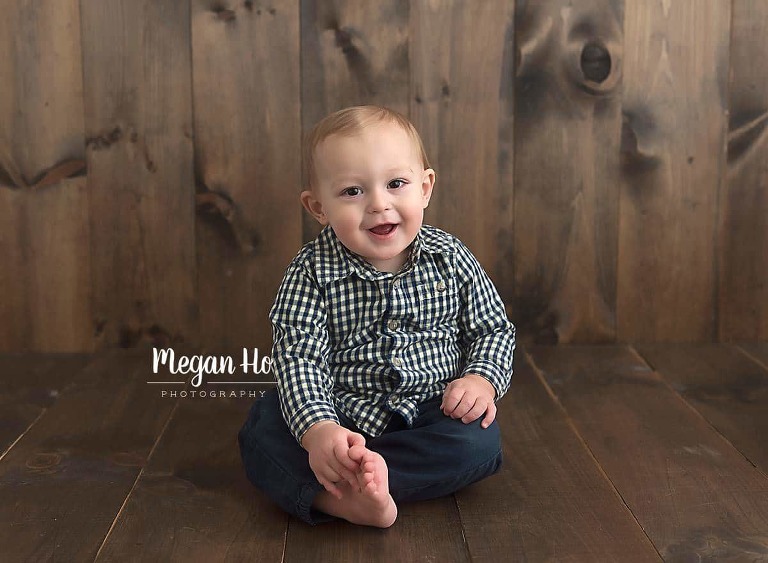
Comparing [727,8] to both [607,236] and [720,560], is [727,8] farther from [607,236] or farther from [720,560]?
[720,560]

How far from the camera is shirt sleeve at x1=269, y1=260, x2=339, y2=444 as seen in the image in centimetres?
125

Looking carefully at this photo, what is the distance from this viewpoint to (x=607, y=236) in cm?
199

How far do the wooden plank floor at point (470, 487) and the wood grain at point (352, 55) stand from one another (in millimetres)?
564

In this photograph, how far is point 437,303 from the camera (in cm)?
137

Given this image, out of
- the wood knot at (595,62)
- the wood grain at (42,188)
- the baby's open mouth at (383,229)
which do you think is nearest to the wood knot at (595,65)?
the wood knot at (595,62)

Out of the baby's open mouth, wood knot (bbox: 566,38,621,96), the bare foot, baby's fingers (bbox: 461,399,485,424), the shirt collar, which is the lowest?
the bare foot

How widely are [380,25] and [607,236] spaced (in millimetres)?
604

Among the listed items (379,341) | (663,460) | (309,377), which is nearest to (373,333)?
(379,341)

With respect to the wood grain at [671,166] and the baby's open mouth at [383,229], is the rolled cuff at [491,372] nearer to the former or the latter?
the baby's open mouth at [383,229]

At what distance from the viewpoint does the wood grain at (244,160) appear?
1.90 meters

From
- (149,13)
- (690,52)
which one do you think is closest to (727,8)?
(690,52)

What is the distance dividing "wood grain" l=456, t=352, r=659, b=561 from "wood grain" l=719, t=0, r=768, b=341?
0.64 metres

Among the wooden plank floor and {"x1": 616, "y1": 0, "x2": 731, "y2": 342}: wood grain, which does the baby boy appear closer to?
the wooden plank floor

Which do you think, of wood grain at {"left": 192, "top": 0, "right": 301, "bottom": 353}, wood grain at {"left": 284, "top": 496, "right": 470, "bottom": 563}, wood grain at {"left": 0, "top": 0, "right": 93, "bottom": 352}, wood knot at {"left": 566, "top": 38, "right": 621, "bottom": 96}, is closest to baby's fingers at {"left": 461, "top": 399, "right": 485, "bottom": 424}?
wood grain at {"left": 284, "top": 496, "right": 470, "bottom": 563}
